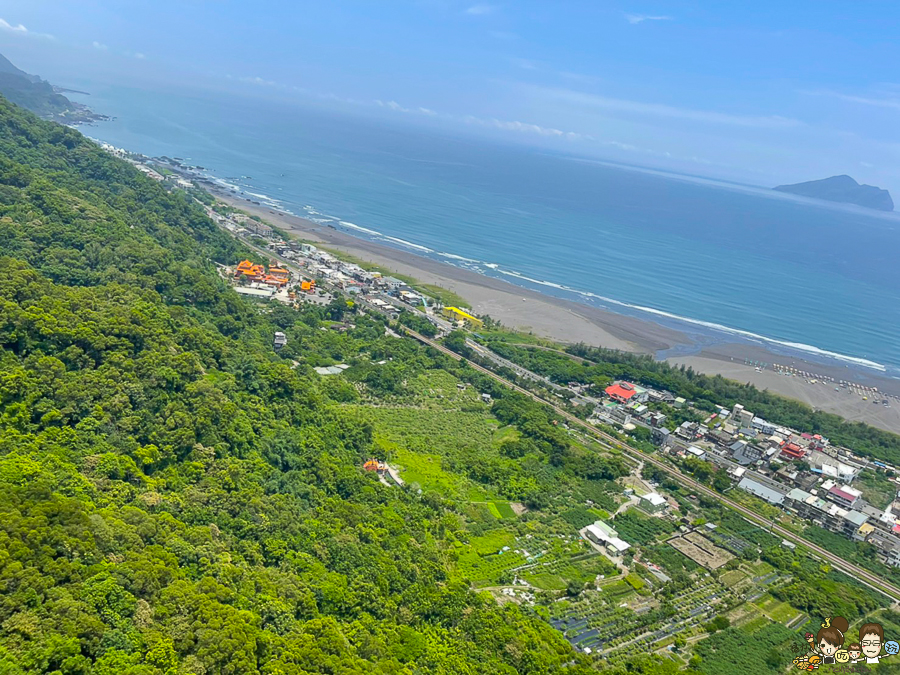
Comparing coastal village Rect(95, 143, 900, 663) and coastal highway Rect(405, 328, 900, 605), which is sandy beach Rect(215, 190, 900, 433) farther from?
coastal highway Rect(405, 328, 900, 605)

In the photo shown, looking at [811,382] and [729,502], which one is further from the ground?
[811,382]

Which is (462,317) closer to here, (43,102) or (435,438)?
(435,438)

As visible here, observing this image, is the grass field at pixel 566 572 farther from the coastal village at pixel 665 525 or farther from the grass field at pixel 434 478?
the grass field at pixel 434 478

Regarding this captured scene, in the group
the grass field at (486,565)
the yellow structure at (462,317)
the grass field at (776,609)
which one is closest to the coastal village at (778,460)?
the grass field at (776,609)

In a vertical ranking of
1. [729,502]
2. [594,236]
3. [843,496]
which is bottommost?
[729,502]

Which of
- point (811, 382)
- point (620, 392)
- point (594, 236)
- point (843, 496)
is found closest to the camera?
point (843, 496)

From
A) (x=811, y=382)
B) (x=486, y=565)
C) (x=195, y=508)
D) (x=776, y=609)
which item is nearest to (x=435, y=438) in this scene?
(x=486, y=565)

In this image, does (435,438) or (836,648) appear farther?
(435,438)
